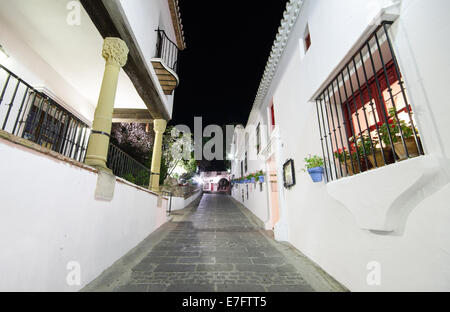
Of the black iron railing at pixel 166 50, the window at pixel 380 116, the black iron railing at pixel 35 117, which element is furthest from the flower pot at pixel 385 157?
the black iron railing at pixel 166 50

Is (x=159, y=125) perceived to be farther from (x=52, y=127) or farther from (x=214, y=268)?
(x=214, y=268)

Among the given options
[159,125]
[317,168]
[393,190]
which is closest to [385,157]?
[393,190]

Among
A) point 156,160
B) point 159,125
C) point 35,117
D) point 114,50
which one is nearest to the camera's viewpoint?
point 35,117

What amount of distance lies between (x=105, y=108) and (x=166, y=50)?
3.91 m

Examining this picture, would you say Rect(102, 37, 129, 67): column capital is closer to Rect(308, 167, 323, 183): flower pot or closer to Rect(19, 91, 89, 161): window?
Rect(19, 91, 89, 161): window

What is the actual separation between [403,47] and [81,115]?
347 inches

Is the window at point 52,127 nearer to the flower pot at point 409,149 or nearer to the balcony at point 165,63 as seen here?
the balcony at point 165,63

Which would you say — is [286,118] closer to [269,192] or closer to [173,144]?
[269,192]

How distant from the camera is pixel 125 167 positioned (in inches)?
220

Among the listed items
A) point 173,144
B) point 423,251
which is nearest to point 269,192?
point 423,251

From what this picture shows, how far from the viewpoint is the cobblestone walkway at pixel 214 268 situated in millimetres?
2791

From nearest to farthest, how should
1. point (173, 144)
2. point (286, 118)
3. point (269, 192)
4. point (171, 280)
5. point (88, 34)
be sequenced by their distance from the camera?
point (171, 280), point (88, 34), point (286, 118), point (269, 192), point (173, 144)

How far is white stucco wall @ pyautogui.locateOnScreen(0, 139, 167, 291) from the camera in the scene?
1.68 m
